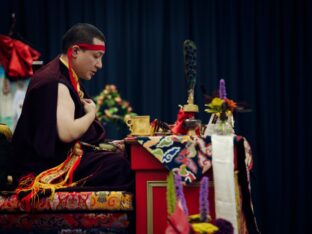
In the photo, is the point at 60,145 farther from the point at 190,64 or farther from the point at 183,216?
the point at 183,216

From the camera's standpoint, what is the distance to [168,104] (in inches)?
206

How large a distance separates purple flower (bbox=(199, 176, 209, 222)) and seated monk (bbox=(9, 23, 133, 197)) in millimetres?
551

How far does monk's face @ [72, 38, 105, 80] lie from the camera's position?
274cm

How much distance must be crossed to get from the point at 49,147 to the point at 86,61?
0.46 m

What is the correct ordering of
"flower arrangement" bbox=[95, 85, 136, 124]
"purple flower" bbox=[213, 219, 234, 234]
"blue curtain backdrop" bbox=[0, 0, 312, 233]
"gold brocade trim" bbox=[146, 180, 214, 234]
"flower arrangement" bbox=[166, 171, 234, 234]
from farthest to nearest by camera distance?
"blue curtain backdrop" bbox=[0, 0, 312, 233], "flower arrangement" bbox=[95, 85, 136, 124], "gold brocade trim" bbox=[146, 180, 214, 234], "purple flower" bbox=[213, 219, 234, 234], "flower arrangement" bbox=[166, 171, 234, 234]

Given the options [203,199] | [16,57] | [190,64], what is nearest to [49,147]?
[190,64]

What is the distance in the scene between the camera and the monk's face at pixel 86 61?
2.74 m

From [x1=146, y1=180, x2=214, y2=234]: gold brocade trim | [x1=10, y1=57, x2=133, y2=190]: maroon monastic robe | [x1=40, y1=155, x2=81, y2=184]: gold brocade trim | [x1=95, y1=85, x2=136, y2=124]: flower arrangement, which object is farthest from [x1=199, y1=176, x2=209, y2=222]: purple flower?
[x1=95, y1=85, x2=136, y2=124]: flower arrangement

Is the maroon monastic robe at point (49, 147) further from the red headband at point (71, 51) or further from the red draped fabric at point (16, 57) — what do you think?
the red draped fabric at point (16, 57)

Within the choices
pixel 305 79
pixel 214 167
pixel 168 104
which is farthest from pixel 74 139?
pixel 305 79

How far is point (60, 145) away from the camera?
260 centimetres

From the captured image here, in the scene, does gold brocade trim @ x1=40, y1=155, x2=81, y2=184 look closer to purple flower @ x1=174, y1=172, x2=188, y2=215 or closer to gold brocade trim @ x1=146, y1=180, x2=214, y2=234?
gold brocade trim @ x1=146, y1=180, x2=214, y2=234

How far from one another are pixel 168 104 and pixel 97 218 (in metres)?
2.84

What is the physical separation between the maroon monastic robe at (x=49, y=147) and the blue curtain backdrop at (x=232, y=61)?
8.50ft
